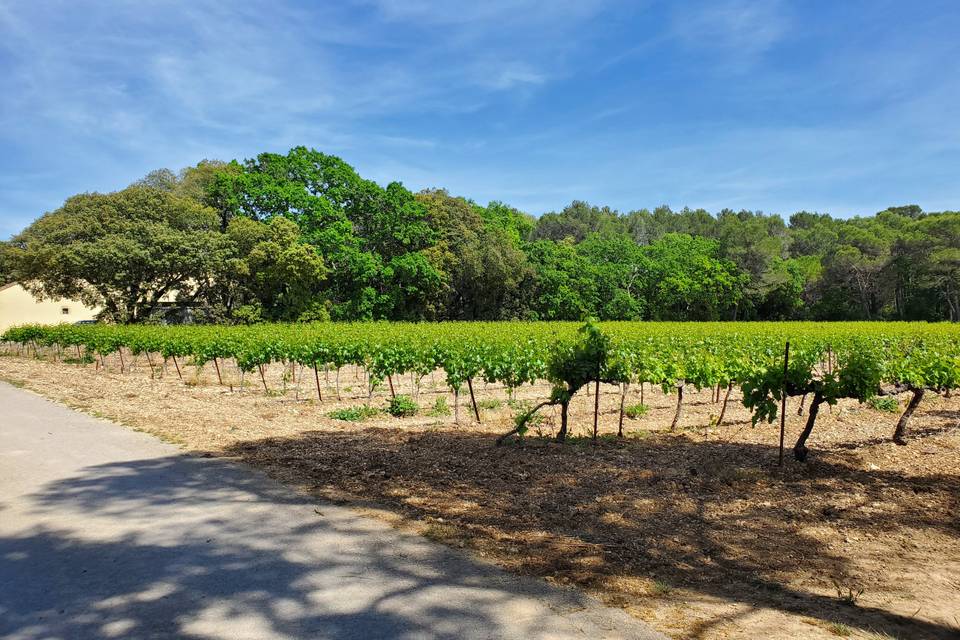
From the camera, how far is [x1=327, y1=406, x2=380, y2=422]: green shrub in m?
12.9

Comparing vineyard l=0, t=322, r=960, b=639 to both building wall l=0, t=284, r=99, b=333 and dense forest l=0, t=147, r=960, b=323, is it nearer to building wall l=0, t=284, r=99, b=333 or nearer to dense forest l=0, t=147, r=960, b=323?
dense forest l=0, t=147, r=960, b=323

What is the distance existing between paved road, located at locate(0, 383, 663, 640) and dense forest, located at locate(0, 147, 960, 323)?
1399 inches

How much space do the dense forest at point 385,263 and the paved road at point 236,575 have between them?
35.5m

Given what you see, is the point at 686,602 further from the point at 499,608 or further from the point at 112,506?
the point at 112,506


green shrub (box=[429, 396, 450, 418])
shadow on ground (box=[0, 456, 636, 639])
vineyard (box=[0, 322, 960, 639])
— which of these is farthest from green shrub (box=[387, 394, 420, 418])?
shadow on ground (box=[0, 456, 636, 639])

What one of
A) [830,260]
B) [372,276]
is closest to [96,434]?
[372,276]

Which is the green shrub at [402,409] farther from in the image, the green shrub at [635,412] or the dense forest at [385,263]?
the dense forest at [385,263]

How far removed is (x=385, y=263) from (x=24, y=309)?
29.3 meters

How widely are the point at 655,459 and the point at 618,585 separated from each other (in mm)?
4349

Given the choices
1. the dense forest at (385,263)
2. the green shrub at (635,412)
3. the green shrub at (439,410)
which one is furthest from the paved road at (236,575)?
the dense forest at (385,263)

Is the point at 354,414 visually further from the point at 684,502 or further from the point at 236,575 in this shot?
the point at 236,575

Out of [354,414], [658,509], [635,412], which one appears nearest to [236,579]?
[658,509]

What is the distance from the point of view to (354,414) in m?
13.1

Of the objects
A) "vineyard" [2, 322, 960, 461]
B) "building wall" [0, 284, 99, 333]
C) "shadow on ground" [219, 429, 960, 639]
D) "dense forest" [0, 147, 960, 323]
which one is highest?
"dense forest" [0, 147, 960, 323]
